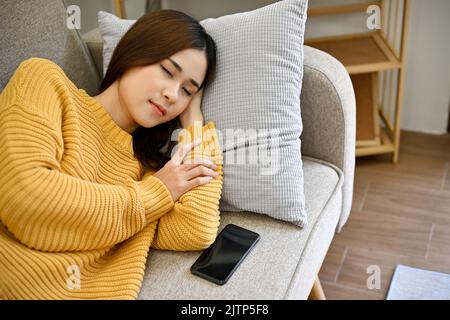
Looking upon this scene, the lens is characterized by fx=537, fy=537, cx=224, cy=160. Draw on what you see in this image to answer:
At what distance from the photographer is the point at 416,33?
1.98 meters

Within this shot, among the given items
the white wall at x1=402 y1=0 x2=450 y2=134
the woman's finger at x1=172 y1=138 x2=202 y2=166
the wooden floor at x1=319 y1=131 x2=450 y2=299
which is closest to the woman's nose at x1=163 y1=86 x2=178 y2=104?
the woman's finger at x1=172 y1=138 x2=202 y2=166

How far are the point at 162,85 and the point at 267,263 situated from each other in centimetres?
44

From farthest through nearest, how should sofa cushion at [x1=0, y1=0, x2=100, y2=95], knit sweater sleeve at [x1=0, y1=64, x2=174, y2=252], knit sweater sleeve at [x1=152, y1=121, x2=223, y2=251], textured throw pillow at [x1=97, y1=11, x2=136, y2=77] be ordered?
1. textured throw pillow at [x1=97, y1=11, x2=136, y2=77]
2. sofa cushion at [x1=0, y1=0, x2=100, y2=95]
3. knit sweater sleeve at [x1=152, y1=121, x2=223, y2=251]
4. knit sweater sleeve at [x1=0, y1=64, x2=174, y2=252]

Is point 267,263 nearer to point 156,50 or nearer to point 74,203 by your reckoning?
point 74,203

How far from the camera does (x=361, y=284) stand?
1.53 m

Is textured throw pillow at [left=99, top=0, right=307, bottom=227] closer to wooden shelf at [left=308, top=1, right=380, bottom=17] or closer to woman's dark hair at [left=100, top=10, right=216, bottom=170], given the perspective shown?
woman's dark hair at [left=100, top=10, right=216, bottom=170]

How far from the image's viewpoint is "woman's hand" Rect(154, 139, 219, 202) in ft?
3.74

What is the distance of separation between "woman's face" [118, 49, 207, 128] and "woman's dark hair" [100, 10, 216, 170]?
2 centimetres
